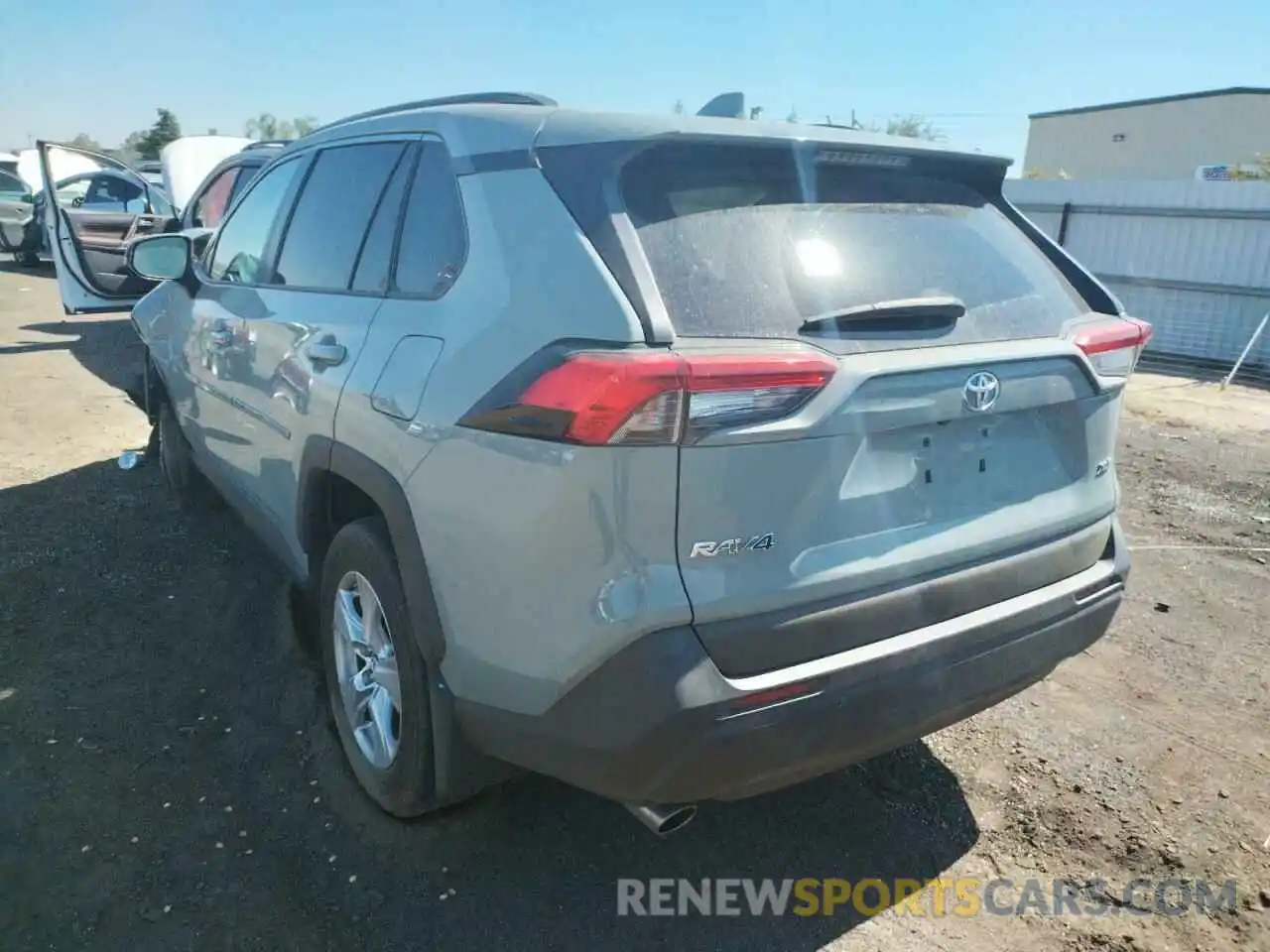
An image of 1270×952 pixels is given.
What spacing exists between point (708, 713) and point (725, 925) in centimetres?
85

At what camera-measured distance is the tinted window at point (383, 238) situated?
275 cm

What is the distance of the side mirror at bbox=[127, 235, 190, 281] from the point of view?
458 cm

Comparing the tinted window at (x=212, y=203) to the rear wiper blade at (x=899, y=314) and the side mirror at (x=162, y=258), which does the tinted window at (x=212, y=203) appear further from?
the rear wiper blade at (x=899, y=314)

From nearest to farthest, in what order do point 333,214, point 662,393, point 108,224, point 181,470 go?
point 662,393 < point 333,214 < point 181,470 < point 108,224

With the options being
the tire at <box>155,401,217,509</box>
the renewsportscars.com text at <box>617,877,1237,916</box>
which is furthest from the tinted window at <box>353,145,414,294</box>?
the tire at <box>155,401,217,509</box>

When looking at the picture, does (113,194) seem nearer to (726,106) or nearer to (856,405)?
(726,106)

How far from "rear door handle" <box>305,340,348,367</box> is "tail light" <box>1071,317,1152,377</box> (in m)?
1.96

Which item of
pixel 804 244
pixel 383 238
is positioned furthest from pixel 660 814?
pixel 383 238

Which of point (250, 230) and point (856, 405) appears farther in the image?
point (250, 230)

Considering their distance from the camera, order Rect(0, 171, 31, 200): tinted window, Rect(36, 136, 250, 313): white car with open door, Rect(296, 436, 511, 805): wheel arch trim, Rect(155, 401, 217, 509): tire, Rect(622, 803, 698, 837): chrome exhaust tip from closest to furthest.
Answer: Rect(622, 803, 698, 837): chrome exhaust tip
Rect(296, 436, 511, 805): wheel arch trim
Rect(155, 401, 217, 509): tire
Rect(36, 136, 250, 313): white car with open door
Rect(0, 171, 31, 200): tinted window

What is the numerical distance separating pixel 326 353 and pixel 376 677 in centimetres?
94

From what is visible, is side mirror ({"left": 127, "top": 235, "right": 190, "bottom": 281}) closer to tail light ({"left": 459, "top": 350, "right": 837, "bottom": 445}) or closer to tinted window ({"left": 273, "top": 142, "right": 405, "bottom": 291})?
tinted window ({"left": 273, "top": 142, "right": 405, "bottom": 291})

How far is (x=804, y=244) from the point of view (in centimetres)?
218

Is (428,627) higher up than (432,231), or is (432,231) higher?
(432,231)
